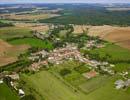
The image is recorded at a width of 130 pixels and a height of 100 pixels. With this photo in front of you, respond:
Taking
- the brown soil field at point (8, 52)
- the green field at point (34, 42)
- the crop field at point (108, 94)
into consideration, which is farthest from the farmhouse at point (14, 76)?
the green field at point (34, 42)

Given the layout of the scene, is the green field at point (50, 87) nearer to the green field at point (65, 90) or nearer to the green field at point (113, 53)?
the green field at point (65, 90)

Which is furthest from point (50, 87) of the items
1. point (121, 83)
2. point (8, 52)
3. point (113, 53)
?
point (8, 52)

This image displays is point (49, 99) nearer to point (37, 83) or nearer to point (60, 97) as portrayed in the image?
point (60, 97)

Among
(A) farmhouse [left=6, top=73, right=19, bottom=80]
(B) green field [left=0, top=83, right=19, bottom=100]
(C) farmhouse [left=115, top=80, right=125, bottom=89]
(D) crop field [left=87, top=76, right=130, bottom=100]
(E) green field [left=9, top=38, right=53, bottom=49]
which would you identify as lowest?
(E) green field [left=9, top=38, right=53, bottom=49]

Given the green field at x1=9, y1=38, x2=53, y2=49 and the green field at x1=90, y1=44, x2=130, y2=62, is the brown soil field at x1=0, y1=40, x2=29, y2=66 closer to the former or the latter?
the green field at x1=9, y1=38, x2=53, y2=49

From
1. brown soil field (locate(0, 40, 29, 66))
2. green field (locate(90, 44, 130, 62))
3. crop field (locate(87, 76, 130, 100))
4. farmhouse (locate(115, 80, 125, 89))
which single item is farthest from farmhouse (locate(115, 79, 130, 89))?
brown soil field (locate(0, 40, 29, 66))
